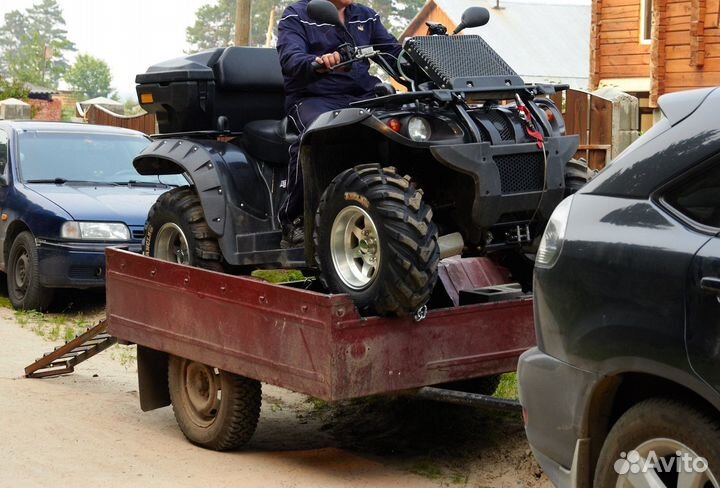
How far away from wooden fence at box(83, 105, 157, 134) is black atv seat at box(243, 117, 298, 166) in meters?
13.1

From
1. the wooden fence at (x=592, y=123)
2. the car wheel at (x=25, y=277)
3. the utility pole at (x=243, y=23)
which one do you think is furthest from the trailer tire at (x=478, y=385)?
the utility pole at (x=243, y=23)

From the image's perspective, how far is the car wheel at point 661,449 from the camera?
388 cm

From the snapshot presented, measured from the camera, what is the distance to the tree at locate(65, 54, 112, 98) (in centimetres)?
10394

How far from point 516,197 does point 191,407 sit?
7.99 ft

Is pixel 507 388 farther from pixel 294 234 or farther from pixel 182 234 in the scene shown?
pixel 182 234

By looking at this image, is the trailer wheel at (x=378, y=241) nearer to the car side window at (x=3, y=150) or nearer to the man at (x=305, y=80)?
the man at (x=305, y=80)

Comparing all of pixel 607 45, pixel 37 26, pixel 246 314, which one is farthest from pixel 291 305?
pixel 37 26

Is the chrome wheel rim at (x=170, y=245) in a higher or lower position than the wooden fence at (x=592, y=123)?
lower

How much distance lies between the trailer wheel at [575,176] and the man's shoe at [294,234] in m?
1.53

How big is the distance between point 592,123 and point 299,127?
19.6 ft

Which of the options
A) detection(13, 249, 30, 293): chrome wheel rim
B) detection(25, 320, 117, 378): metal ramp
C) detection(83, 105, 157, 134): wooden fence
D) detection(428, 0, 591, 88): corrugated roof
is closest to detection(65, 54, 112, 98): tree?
detection(428, 0, 591, 88): corrugated roof

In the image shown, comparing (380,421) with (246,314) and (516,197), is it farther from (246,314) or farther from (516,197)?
(516,197)

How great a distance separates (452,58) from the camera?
636cm

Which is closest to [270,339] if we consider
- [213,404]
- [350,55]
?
[213,404]
